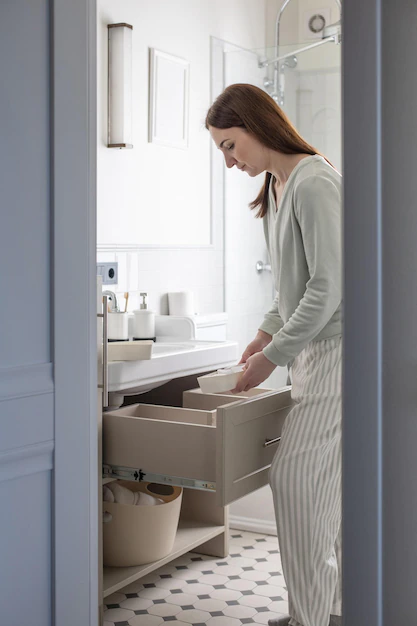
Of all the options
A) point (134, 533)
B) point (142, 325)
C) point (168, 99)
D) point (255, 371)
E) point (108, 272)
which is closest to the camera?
point (255, 371)

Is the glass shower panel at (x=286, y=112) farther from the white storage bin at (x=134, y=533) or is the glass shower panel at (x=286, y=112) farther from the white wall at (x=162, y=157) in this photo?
the white storage bin at (x=134, y=533)

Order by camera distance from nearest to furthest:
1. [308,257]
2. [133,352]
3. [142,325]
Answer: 1. [308,257]
2. [133,352]
3. [142,325]

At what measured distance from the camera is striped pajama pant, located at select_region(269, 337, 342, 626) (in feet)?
6.32

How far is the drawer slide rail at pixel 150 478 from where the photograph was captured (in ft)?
6.45

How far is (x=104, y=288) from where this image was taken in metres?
2.88

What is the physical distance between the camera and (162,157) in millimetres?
3252

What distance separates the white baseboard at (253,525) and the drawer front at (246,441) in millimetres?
1194

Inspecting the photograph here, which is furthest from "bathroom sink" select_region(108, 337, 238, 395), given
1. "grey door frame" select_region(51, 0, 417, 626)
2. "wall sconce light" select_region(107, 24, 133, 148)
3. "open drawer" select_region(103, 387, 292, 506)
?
"grey door frame" select_region(51, 0, 417, 626)

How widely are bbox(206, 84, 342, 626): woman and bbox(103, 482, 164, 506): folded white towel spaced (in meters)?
0.63

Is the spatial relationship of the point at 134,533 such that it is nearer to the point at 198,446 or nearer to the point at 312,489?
the point at 198,446
